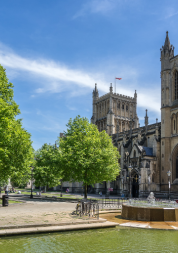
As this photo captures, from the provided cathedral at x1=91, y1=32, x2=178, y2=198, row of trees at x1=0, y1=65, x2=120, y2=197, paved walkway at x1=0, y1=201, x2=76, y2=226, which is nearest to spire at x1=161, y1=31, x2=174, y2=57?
cathedral at x1=91, y1=32, x2=178, y2=198

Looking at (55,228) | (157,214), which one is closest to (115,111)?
(157,214)

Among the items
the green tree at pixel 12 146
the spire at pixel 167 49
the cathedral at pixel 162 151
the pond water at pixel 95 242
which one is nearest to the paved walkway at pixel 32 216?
the pond water at pixel 95 242

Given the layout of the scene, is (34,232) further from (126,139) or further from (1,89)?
(126,139)

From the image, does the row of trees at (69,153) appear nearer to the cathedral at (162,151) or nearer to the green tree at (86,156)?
the green tree at (86,156)

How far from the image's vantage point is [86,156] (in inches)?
1363

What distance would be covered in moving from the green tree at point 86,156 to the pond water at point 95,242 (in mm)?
20229

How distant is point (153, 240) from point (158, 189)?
39753mm

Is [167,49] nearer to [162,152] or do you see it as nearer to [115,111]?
[162,152]

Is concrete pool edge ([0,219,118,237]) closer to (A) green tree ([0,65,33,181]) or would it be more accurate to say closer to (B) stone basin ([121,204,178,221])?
(B) stone basin ([121,204,178,221])

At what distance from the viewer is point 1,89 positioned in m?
25.9

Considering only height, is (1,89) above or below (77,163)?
above

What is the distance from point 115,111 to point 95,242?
3165 inches

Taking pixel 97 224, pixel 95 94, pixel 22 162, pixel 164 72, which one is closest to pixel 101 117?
pixel 95 94

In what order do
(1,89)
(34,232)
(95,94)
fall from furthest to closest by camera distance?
(95,94) → (1,89) → (34,232)
